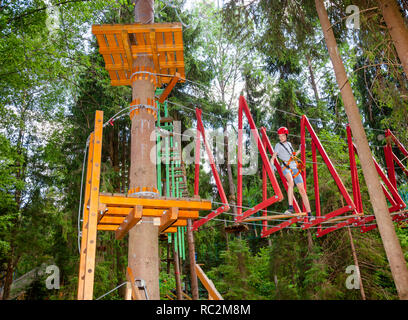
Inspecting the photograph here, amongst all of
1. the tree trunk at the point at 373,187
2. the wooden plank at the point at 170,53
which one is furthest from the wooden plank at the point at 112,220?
the tree trunk at the point at 373,187

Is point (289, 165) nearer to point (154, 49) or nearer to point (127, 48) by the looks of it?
point (154, 49)

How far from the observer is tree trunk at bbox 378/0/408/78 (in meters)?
6.42

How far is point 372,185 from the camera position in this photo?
19.6 feet

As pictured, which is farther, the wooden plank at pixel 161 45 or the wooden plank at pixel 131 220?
the wooden plank at pixel 161 45

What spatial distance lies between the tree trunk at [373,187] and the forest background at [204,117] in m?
0.91

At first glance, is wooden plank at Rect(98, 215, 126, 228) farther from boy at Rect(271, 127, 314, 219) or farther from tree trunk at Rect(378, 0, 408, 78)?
tree trunk at Rect(378, 0, 408, 78)

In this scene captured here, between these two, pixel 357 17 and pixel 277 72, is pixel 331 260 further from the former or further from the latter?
pixel 277 72

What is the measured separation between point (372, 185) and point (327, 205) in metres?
6.45

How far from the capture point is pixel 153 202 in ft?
16.2

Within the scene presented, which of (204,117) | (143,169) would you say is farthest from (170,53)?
(204,117)

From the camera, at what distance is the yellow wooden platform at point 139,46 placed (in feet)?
20.3

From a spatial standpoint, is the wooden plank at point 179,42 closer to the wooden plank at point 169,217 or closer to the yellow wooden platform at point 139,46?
the yellow wooden platform at point 139,46

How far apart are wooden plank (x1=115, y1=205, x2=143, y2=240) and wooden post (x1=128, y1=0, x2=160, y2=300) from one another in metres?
0.19

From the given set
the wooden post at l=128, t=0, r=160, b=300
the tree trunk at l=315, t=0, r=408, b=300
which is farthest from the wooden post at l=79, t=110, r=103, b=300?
the tree trunk at l=315, t=0, r=408, b=300
